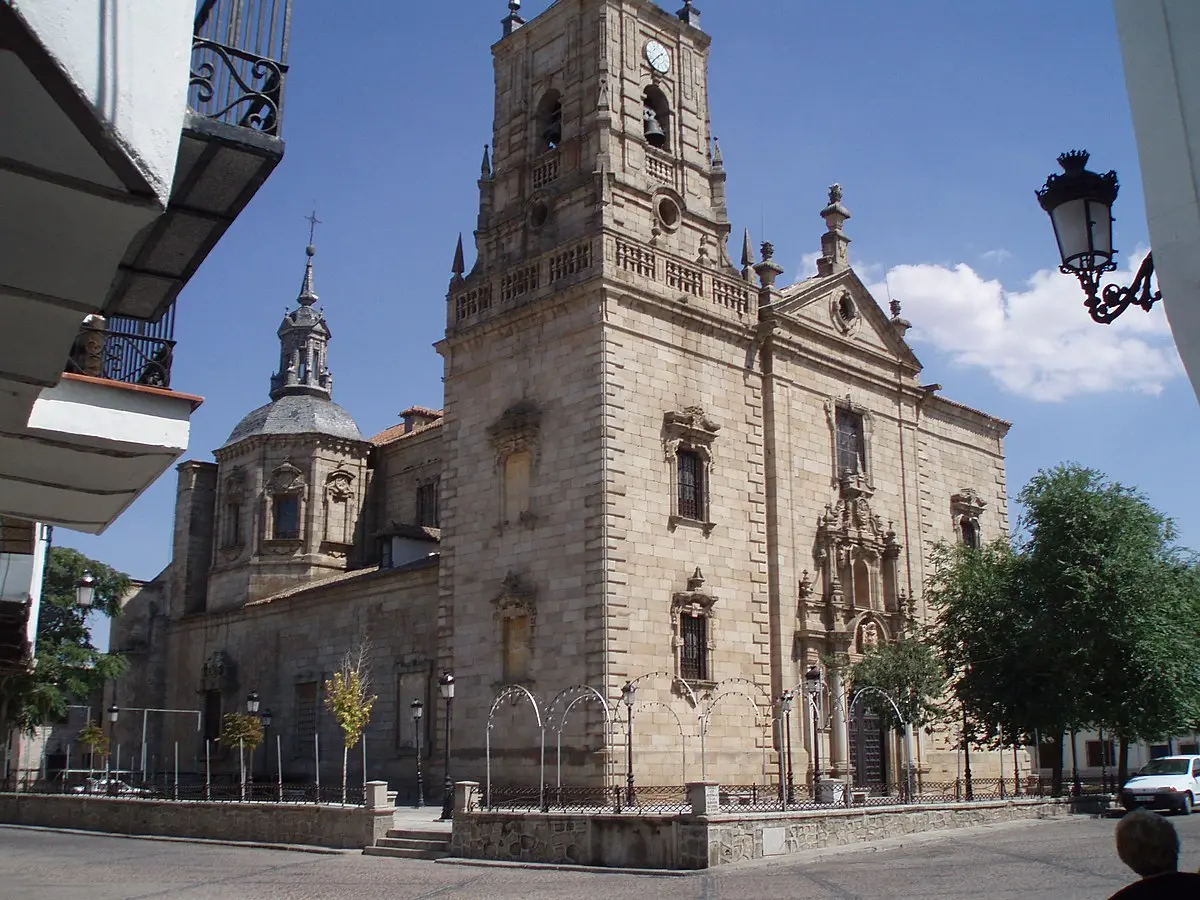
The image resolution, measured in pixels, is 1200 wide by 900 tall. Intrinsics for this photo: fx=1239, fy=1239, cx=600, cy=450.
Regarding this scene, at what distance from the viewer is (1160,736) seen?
30781mm

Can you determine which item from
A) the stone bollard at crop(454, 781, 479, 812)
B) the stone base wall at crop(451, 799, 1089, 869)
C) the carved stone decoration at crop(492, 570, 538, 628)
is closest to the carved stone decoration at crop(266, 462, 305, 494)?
the carved stone decoration at crop(492, 570, 538, 628)

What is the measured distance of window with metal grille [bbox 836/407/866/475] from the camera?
3369 cm

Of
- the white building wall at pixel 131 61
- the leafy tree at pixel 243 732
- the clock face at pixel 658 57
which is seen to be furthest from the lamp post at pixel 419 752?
the white building wall at pixel 131 61

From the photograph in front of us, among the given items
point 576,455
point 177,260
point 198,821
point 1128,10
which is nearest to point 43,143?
point 177,260

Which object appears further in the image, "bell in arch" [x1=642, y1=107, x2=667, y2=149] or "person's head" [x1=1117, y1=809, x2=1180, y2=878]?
"bell in arch" [x1=642, y1=107, x2=667, y2=149]

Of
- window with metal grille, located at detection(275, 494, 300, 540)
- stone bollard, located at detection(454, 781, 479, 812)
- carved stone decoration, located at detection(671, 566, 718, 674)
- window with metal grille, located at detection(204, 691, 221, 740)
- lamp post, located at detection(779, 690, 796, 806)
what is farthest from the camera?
window with metal grille, located at detection(275, 494, 300, 540)

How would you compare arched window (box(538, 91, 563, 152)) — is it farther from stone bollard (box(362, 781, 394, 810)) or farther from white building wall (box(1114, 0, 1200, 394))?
white building wall (box(1114, 0, 1200, 394))

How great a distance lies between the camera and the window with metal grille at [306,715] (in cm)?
3725

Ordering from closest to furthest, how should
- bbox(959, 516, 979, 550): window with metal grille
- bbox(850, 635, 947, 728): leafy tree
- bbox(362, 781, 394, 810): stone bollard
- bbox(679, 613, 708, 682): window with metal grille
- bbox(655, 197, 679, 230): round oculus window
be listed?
bbox(362, 781, 394, 810): stone bollard → bbox(679, 613, 708, 682): window with metal grille → bbox(850, 635, 947, 728): leafy tree → bbox(655, 197, 679, 230): round oculus window → bbox(959, 516, 979, 550): window with metal grille

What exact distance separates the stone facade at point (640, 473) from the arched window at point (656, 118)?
10 cm

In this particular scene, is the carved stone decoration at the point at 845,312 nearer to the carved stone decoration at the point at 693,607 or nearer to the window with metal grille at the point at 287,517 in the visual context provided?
the carved stone decoration at the point at 693,607

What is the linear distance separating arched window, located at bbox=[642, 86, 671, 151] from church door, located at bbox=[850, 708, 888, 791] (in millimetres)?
15570

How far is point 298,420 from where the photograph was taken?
4472 centimetres

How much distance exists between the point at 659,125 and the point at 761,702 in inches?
597
